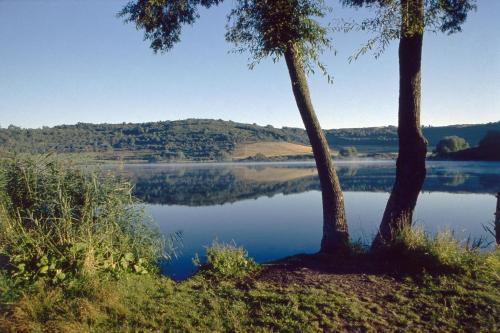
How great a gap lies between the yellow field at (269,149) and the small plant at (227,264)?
327 feet

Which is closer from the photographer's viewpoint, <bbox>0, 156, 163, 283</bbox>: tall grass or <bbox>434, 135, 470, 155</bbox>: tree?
<bbox>0, 156, 163, 283</bbox>: tall grass

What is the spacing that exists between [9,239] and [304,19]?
769cm

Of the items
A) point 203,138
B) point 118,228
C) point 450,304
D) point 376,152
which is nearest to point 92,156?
point 118,228

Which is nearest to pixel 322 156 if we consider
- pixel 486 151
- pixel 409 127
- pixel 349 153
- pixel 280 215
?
pixel 409 127

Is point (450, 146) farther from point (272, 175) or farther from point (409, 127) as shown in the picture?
point (409, 127)

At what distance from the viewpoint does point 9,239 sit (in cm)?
685

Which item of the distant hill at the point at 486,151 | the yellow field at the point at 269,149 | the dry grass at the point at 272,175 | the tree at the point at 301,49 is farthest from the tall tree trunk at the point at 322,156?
the yellow field at the point at 269,149

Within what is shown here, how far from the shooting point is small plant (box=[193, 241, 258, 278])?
6.87 metres

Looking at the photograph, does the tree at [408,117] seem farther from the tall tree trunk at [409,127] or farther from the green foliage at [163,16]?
the green foliage at [163,16]

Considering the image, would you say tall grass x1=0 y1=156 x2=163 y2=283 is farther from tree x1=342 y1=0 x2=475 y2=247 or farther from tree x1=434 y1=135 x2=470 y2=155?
tree x1=434 y1=135 x2=470 y2=155

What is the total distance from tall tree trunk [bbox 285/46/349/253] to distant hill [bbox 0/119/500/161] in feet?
302

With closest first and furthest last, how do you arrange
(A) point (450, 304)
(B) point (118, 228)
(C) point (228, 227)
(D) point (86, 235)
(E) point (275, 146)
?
1. (A) point (450, 304)
2. (D) point (86, 235)
3. (B) point (118, 228)
4. (C) point (228, 227)
5. (E) point (275, 146)

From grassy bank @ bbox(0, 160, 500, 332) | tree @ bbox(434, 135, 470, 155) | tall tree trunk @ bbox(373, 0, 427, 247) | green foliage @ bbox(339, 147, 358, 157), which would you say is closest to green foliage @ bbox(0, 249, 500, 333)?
grassy bank @ bbox(0, 160, 500, 332)

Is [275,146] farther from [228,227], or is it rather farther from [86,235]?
[86,235]
